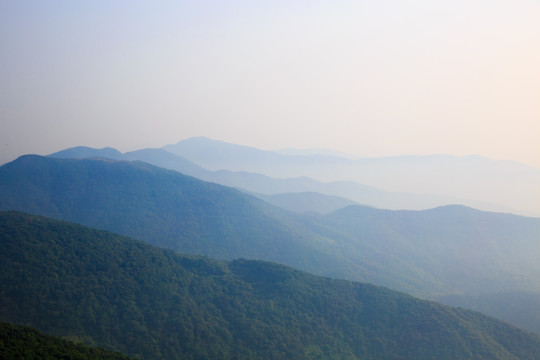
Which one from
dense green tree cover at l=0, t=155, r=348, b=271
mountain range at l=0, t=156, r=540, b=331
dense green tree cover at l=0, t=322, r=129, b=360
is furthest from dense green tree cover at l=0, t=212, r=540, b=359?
dense green tree cover at l=0, t=155, r=348, b=271

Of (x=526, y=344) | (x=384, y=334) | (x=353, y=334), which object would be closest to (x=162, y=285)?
(x=353, y=334)

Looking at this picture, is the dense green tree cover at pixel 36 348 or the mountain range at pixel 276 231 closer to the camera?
the dense green tree cover at pixel 36 348

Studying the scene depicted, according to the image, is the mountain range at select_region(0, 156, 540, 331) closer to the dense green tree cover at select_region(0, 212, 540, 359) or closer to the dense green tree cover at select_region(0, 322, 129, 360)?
the dense green tree cover at select_region(0, 212, 540, 359)

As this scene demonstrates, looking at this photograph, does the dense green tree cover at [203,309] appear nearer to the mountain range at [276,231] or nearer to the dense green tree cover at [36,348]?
the dense green tree cover at [36,348]

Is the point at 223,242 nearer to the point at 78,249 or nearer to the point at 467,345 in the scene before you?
the point at 78,249

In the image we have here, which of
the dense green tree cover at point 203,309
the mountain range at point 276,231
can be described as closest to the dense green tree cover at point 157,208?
the mountain range at point 276,231

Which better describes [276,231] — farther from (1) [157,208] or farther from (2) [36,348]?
(2) [36,348]

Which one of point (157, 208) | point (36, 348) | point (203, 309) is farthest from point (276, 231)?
point (36, 348)
